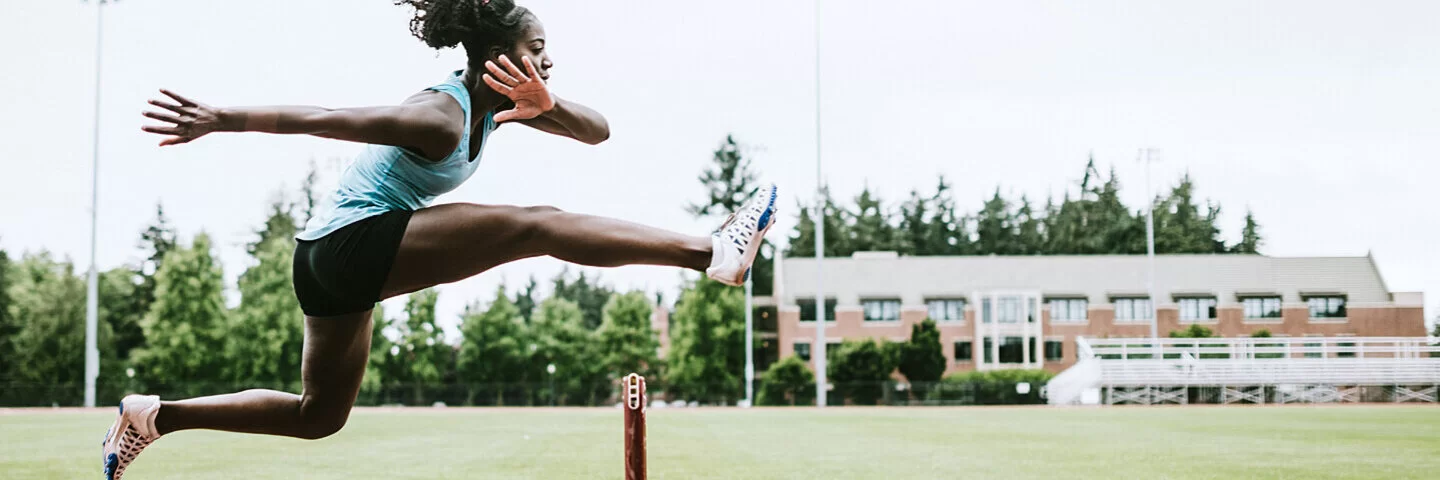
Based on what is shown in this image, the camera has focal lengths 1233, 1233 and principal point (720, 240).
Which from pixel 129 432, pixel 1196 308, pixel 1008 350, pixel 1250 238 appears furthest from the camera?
pixel 1250 238

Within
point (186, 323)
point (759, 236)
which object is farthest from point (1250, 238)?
point (759, 236)

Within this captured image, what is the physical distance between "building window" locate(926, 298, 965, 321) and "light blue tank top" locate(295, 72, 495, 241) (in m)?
52.1

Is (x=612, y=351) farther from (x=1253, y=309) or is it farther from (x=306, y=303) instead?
(x=306, y=303)

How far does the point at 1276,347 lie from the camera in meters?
44.3

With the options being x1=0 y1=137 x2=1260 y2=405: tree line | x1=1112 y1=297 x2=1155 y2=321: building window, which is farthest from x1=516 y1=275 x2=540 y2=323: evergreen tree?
x1=1112 y1=297 x2=1155 y2=321: building window

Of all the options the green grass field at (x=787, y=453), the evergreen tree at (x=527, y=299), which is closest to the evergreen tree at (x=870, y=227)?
the evergreen tree at (x=527, y=299)

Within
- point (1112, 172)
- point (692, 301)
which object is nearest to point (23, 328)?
point (692, 301)

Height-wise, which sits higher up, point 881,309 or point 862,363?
point 881,309

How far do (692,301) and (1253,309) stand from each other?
82.0 feet

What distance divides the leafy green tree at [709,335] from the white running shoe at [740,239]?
1745 inches

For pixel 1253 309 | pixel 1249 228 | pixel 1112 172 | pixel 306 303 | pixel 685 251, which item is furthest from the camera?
pixel 1112 172

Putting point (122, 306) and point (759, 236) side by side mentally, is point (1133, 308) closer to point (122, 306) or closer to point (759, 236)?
point (122, 306)

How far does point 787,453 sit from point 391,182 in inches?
309

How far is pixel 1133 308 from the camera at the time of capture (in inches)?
2160
